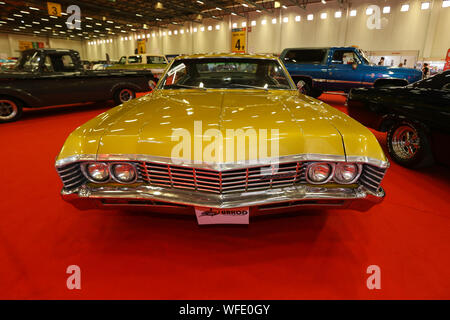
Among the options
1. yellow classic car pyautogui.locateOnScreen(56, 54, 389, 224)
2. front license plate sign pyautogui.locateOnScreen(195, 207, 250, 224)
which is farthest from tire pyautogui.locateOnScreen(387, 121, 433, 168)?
front license plate sign pyautogui.locateOnScreen(195, 207, 250, 224)

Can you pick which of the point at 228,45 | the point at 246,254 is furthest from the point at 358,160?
the point at 228,45

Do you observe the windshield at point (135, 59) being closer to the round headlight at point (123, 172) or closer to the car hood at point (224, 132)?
the car hood at point (224, 132)

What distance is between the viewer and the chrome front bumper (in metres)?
1.44

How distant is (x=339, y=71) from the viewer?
7.51m

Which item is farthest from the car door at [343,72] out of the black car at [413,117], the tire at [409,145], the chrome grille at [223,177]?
the chrome grille at [223,177]

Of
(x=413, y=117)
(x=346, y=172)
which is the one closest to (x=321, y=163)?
(x=346, y=172)

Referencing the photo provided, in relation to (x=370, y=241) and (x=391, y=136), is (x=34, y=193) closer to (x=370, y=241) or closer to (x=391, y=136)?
(x=370, y=241)

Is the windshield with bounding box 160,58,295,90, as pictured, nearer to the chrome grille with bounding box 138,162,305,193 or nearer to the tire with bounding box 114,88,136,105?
the chrome grille with bounding box 138,162,305,193

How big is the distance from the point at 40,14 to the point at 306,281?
33676mm

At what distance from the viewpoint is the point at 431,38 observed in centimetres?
1536

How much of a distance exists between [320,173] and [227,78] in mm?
1745

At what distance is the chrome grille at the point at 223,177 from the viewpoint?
142 centimetres
